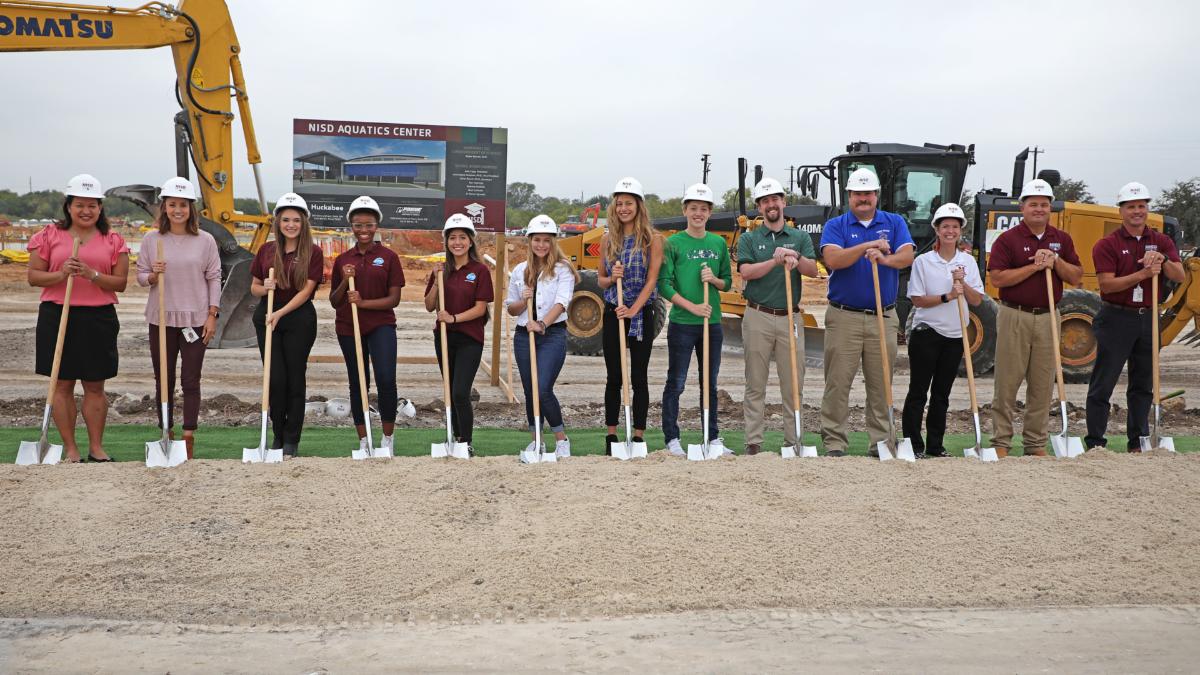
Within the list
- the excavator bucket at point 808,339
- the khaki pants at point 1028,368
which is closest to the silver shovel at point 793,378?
the khaki pants at point 1028,368

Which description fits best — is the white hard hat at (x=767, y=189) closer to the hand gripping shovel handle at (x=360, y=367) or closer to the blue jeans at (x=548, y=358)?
the blue jeans at (x=548, y=358)

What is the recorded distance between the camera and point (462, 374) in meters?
7.25

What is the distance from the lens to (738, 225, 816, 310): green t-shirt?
24.1 feet

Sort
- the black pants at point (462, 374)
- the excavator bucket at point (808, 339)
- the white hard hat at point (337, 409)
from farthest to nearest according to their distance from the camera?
the excavator bucket at point (808, 339) → the white hard hat at point (337, 409) → the black pants at point (462, 374)

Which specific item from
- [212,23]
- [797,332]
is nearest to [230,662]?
[797,332]

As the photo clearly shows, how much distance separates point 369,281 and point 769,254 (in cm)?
274

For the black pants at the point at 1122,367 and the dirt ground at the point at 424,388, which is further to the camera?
the dirt ground at the point at 424,388

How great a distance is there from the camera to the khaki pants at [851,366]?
287 inches

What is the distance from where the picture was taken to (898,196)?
13414mm

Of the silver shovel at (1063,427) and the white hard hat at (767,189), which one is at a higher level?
the white hard hat at (767,189)

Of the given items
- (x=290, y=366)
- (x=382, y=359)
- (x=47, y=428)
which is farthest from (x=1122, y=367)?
(x=47, y=428)

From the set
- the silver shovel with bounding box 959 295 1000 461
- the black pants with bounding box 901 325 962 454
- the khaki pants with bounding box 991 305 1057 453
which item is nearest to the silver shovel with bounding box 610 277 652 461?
the black pants with bounding box 901 325 962 454

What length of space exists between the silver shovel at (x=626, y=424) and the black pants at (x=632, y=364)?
48 mm

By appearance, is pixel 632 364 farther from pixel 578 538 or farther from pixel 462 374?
pixel 578 538
